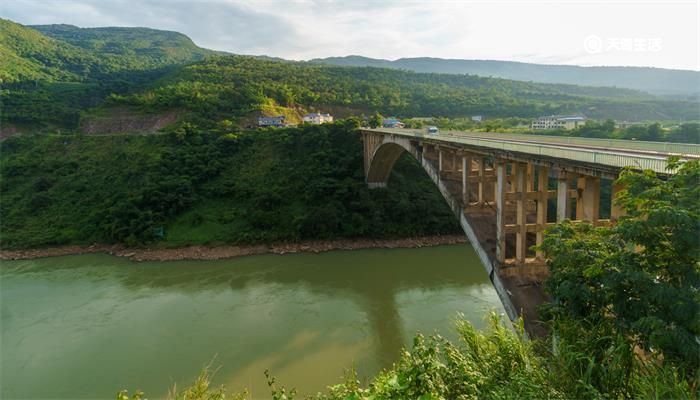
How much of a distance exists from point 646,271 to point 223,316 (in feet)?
42.2

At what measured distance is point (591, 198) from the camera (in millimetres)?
6320

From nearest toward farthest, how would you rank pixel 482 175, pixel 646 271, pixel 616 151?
pixel 646 271 → pixel 616 151 → pixel 482 175

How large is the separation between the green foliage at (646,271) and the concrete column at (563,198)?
1.74 m

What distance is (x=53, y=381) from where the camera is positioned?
1014cm

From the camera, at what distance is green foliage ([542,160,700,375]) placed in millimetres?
3299

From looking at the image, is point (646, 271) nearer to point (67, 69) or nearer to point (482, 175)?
point (482, 175)

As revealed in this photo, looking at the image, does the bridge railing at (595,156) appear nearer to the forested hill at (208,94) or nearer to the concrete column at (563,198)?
the concrete column at (563,198)

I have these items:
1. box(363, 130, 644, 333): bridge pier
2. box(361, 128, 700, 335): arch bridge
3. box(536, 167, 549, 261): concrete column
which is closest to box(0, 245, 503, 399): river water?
box(363, 130, 644, 333): bridge pier

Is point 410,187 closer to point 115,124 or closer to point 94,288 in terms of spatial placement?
point 94,288

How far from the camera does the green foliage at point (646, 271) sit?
10.8 ft

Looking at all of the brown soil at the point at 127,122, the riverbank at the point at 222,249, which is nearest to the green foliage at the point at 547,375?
the riverbank at the point at 222,249

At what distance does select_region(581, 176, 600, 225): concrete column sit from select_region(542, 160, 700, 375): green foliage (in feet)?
5.20

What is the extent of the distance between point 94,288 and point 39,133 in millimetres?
24366

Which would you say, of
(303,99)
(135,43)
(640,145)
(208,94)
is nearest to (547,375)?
(640,145)
